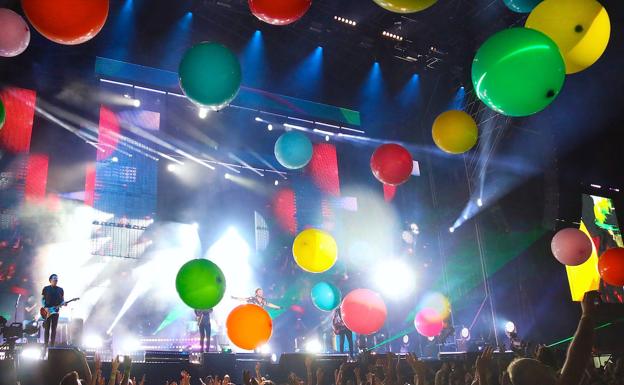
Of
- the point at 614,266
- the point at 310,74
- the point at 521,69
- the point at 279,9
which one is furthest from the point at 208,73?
the point at 310,74

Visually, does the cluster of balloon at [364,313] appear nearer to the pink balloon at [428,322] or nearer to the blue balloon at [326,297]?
the blue balloon at [326,297]

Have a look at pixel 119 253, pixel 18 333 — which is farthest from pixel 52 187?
pixel 18 333

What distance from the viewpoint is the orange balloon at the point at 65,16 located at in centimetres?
306

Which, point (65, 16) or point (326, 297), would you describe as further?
point (326, 297)

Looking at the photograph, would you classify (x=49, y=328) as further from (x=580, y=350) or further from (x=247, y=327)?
(x=580, y=350)

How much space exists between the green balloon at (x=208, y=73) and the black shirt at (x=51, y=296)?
421 centimetres

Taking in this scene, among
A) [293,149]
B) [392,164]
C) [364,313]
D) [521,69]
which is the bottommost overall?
[364,313]

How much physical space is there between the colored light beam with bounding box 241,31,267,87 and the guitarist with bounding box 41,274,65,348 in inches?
218

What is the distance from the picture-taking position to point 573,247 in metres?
5.84

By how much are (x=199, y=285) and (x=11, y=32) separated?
2607 millimetres

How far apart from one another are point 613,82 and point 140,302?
34.2ft

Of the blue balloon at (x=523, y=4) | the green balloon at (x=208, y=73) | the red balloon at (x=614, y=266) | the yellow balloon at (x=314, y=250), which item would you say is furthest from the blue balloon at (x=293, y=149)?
the red balloon at (x=614, y=266)

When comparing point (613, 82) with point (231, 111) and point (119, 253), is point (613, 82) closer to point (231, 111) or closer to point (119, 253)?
point (231, 111)

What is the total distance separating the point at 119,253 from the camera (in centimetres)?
962
